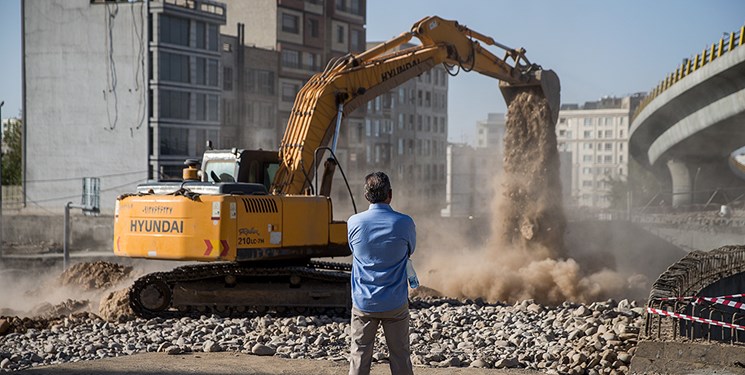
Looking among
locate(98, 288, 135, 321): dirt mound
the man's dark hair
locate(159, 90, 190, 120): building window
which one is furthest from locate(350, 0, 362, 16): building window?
the man's dark hair

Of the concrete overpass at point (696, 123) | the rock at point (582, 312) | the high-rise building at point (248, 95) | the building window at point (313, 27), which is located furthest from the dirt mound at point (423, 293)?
the building window at point (313, 27)

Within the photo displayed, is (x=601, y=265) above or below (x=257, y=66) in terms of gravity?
below

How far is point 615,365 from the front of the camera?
10203 mm

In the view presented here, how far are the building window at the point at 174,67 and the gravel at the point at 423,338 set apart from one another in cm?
4293

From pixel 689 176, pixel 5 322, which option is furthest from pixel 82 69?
pixel 5 322

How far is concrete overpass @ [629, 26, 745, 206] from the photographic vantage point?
35938 millimetres

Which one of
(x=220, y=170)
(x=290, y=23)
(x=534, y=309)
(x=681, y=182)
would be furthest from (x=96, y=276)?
Result: (x=290, y=23)

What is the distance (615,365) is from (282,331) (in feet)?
17.0

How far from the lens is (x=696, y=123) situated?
43.3 m

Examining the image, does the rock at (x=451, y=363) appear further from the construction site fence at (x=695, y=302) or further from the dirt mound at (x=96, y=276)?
the dirt mound at (x=96, y=276)

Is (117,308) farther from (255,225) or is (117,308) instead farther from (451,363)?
(451,363)

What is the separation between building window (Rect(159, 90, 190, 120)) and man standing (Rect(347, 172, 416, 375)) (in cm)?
5120

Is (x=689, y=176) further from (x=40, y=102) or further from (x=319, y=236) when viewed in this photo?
(x=319, y=236)

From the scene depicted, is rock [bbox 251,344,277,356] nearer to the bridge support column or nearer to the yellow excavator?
the yellow excavator
